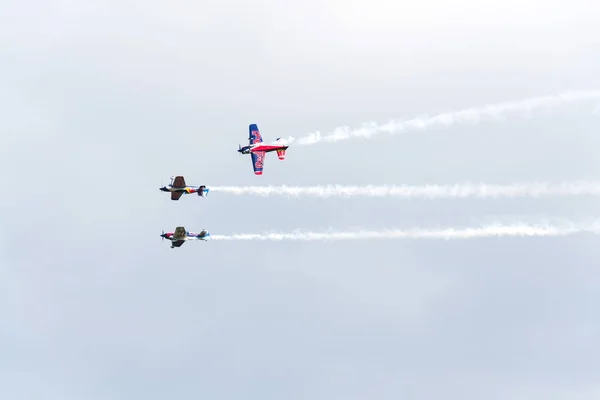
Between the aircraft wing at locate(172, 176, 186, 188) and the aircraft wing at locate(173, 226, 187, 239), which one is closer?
the aircraft wing at locate(172, 176, 186, 188)

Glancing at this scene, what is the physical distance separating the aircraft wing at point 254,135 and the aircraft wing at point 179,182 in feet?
27.3

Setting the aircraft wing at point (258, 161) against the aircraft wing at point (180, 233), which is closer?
the aircraft wing at point (258, 161)

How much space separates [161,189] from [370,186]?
86.8 feet

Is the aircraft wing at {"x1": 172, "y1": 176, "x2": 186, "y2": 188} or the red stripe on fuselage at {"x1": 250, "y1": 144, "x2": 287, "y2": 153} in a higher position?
the red stripe on fuselage at {"x1": 250, "y1": 144, "x2": 287, "y2": 153}

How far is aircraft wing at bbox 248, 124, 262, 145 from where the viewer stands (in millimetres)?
131250

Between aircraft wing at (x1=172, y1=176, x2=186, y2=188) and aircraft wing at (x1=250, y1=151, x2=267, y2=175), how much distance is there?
25.4ft

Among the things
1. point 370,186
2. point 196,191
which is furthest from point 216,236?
point 370,186

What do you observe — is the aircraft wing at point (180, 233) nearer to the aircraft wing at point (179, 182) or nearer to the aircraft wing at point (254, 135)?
the aircraft wing at point (179, 182)

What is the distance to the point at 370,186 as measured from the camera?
4500 inches

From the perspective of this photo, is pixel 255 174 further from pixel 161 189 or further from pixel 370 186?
pixel 370 186

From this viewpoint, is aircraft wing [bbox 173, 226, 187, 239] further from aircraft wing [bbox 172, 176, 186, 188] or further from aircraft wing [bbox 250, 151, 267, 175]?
aircraft wing [bbox 250, 151, 267, 175]

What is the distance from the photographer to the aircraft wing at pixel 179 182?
130 metres

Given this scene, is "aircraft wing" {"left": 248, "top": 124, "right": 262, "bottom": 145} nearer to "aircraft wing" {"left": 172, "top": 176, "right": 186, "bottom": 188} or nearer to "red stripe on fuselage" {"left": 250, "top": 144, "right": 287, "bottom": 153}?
"red stripe on fuselage" {"left": 250, "top": 144, "right": 287, "bottom": 153}

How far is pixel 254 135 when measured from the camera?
432 ft
